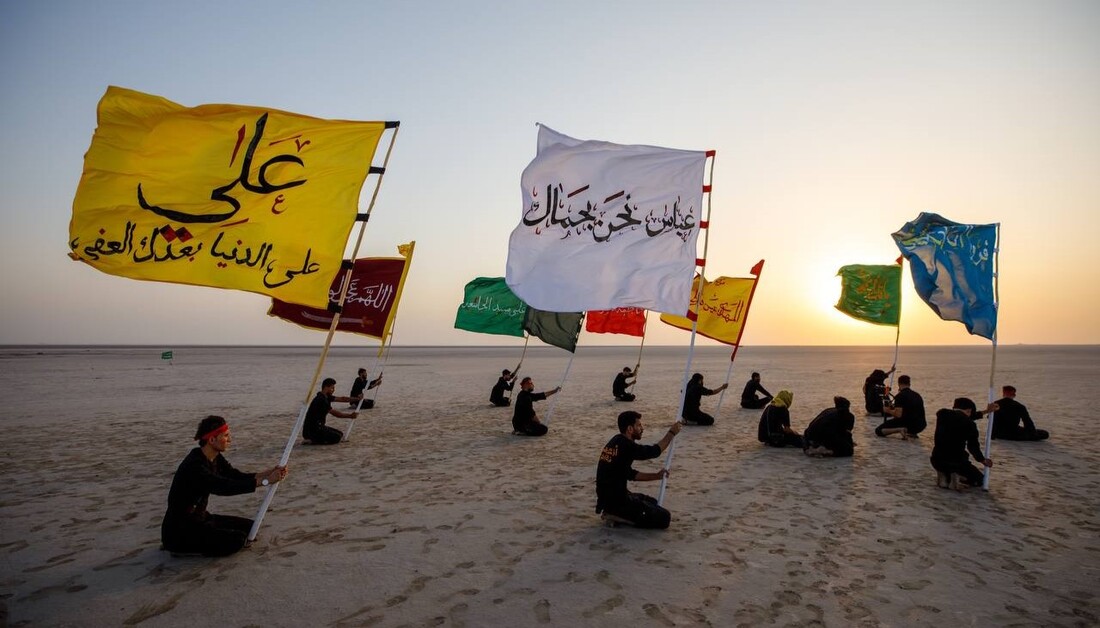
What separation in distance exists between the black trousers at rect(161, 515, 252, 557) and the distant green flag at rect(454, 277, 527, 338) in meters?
11.7

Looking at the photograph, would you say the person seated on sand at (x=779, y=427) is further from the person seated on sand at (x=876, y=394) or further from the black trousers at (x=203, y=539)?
the black trousers at (x=203, y=539)

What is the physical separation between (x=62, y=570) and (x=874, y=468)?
1220 centimetres

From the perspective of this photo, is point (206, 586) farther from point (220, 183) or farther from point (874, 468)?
point (874, 468)

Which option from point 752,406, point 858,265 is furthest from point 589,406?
point 858,265

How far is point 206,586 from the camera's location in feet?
16.5

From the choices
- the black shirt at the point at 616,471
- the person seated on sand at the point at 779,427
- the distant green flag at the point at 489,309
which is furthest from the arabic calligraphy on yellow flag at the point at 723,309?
the black shirt at the point at 616,471

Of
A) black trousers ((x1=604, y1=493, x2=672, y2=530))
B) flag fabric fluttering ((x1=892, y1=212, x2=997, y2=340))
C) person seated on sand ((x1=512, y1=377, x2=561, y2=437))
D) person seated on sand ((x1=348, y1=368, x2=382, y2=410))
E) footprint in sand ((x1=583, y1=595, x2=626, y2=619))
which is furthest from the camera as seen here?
person seated on sand ((x1=348, y1=368, x2=382, y2=410))

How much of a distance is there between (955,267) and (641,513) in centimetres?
815

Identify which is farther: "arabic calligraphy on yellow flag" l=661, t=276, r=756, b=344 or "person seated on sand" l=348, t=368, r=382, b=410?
"person seated on sand" l=348, t=368, r=382, b=410

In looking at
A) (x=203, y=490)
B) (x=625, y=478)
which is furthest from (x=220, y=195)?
(x=625, y=478)

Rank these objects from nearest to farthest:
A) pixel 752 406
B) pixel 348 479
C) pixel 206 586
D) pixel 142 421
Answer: pixel 206 586, pixel 348 479, pixel 142 421, pixel 752 406

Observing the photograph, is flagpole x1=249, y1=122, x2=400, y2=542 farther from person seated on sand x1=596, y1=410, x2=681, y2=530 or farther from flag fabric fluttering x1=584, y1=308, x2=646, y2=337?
flag fabric fluttering x1=584, y1=308, x2=646, y2=337

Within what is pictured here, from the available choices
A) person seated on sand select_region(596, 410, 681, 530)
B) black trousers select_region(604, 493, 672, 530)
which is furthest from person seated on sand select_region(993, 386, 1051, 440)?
person seated on sand select_region(596, 410, 681, 530)

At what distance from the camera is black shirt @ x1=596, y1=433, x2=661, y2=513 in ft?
20.9
